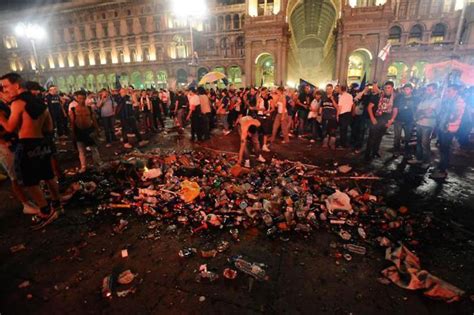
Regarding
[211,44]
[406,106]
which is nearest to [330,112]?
[406,106]

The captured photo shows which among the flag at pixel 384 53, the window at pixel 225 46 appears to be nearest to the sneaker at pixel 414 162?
the flag at pixel 384 53

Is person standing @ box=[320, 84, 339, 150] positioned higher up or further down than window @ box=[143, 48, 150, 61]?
further down

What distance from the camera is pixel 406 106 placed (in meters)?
7.64

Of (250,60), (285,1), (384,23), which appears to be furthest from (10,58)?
(384,23)

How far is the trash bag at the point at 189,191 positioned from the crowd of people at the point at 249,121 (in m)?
2.05

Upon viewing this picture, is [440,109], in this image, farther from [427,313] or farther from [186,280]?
[186,280]

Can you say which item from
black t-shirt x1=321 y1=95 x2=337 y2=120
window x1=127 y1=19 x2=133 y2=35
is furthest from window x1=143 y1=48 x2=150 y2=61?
black t-shirt x1=321 y1=95 x2=337 y2=120

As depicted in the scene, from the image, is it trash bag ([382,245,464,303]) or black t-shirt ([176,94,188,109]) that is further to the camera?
black t-shirt ([176,94,188,109])

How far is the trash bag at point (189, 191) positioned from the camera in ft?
16.1

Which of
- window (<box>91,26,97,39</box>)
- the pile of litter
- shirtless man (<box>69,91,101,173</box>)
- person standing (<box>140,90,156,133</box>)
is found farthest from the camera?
window (<box>91,26,97,39</box>)

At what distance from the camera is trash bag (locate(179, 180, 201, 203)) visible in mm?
4918

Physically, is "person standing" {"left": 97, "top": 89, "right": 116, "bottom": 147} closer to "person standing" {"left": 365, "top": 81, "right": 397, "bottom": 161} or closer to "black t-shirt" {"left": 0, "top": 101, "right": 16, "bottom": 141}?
"black t-shirt" {"left": 0, "top": 101, "right": 16, "bottom": 141}

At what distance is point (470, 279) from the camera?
2.93m

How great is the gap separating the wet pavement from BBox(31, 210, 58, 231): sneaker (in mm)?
117
